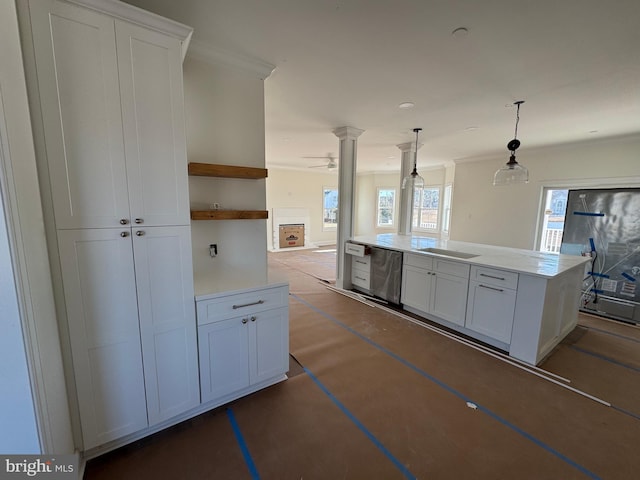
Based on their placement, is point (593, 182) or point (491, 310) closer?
point (491, 310)

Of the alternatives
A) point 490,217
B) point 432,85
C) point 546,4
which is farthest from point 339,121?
point 490,217

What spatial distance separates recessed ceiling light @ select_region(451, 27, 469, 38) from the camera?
1.70m

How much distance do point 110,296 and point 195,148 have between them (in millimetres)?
1209

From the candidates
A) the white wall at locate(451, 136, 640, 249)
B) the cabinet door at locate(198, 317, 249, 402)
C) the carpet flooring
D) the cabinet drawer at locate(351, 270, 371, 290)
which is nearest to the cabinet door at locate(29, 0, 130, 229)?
the cabinet door at locate(198, 317, 249, 402)

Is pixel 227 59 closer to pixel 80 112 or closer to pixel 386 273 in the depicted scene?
pixel 80 112

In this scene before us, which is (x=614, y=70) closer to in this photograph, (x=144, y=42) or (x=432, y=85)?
(x=432, y=85)

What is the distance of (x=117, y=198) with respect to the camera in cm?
142

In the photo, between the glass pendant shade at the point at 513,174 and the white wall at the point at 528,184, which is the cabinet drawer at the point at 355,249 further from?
the white wall at the point at 528,184

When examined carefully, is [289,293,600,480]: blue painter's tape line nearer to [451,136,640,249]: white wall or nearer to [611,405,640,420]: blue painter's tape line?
[611,405,640,420]: blue painter's tape line

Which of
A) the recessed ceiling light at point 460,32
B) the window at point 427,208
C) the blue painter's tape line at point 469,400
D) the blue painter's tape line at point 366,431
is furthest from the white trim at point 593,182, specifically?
the blue painter's tape line at point 366,431

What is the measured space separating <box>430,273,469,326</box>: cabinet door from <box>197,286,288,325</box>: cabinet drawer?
205 cm

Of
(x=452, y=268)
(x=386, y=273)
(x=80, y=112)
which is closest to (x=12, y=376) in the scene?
(x=80, y=112)

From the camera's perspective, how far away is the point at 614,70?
2.14 metres

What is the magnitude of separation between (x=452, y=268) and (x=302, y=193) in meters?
5.94
